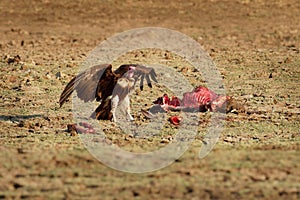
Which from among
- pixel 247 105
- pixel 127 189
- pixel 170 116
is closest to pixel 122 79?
pixel 170 116

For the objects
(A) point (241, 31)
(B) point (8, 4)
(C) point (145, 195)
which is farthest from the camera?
(B) point (8, 4)

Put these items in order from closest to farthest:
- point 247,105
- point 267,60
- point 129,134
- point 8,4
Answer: point 129,134, point 247,105, point 267,60, point 8,4

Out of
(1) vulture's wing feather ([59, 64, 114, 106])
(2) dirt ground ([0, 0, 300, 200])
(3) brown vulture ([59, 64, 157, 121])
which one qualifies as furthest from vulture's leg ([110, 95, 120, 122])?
(2) dirt ground ([0, 0, 300, 200])

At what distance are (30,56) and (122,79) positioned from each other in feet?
21.0

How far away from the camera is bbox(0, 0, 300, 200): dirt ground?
222 inches

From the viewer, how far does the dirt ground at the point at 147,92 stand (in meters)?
5.64

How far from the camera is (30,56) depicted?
14617 millimetres

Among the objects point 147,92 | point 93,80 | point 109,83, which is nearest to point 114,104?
point 109,83

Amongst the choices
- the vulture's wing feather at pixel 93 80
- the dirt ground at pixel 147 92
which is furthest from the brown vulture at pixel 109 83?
the dirt ground at pixel 147 92

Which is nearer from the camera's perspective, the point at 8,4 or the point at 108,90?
the point at 108,90

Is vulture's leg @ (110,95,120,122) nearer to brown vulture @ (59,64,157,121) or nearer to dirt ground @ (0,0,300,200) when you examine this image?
brown vulture @ (59,64,157,121)

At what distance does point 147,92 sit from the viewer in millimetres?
10977

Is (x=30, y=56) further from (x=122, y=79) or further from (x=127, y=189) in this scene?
(x=127, y=189)

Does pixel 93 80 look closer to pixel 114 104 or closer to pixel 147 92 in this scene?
pixel 114 104
